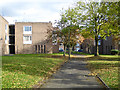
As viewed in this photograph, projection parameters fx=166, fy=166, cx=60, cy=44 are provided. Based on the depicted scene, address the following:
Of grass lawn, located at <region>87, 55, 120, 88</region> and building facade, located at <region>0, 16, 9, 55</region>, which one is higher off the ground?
building facade, located at <region>0, 16, 9, 55</region>

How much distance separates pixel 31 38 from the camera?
41344 mm

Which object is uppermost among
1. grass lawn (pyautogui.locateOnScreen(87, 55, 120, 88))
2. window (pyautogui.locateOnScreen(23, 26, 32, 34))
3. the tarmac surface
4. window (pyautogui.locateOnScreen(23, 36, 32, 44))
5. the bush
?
window (pyautogui.locateOnScreen(23, 26, 32, 34))

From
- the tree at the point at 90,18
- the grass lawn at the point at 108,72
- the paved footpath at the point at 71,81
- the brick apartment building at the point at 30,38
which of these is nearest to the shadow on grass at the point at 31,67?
the paved footpath at the point at 71,81

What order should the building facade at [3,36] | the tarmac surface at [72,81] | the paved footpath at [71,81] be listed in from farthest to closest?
1. the building facade at [3,36]
2. the paved footpath at [71,81]
3. the tarmac surface at [72,81]

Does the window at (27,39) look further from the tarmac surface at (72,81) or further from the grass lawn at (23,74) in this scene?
the tarmac surface at (72,81)

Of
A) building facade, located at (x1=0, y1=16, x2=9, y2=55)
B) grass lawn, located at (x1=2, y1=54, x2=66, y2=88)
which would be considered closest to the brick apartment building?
building facade, located at (x1=0, y1=16, x2=9, y2=55)

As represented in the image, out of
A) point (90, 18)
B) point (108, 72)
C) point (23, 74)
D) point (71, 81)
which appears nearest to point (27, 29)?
point (90, 18)

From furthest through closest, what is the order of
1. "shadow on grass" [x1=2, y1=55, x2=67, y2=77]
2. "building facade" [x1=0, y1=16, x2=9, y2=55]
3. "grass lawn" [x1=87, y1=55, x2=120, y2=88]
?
"building facade" [x1=0, y1=16, x2=9, y2=55], "shadow on grass" [x1=2, y1=55, x2=67, y2=77], "grass lawn" [x1=87, y1=55, x2=120, y2=88]

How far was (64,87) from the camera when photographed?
7117mm

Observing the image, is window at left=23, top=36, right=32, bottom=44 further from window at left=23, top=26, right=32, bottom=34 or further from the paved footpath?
the paved footpath

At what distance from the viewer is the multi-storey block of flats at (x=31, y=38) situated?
41.3 meters

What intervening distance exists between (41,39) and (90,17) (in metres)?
18.0

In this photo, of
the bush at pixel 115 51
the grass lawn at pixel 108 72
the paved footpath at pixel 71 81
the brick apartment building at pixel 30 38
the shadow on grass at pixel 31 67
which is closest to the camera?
the paved footpath at pixel 71 81

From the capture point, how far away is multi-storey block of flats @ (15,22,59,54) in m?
41.3
